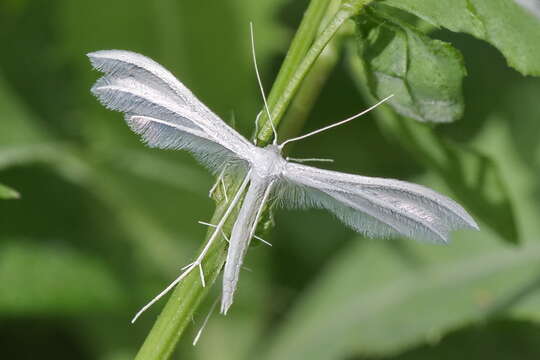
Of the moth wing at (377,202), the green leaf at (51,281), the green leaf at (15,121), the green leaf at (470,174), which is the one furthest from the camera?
the green leaf at (15,121)

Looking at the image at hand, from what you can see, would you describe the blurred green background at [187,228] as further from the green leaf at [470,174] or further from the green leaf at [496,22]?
the green leaf at [496,22]

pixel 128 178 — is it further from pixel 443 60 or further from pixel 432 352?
pixel 443 60

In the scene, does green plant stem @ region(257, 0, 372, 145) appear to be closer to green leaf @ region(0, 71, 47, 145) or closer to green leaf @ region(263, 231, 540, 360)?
green leaf @ region(263, 231, 540, 360)

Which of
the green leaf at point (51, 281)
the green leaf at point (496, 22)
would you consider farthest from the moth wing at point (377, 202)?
the green leaf at point (51, 281)

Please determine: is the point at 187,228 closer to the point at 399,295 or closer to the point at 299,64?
the point at 399,295

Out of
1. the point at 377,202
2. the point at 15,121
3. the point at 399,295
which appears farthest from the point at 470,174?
the point at 15,121
